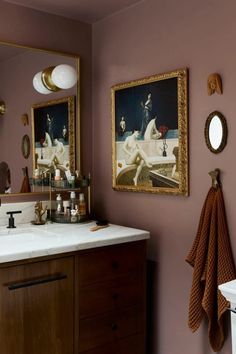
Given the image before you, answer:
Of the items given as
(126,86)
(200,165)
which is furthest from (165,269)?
(126,86)

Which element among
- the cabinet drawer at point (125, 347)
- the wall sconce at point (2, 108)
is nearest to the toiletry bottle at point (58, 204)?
the wall sconce at point (2, 108)

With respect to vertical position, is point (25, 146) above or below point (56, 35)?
below

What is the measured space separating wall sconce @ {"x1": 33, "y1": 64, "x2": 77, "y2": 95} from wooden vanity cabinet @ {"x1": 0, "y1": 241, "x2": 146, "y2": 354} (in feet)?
3.71

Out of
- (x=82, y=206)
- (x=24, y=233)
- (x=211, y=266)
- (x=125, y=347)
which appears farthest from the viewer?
(x=82, y=206)

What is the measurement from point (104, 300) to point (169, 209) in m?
0.64

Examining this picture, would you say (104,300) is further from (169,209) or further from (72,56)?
(72,56)

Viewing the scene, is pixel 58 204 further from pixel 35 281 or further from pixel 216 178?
pixel 216 178

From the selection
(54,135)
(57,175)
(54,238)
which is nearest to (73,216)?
(57,175)

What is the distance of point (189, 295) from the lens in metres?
2.32

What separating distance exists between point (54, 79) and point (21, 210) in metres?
0.88

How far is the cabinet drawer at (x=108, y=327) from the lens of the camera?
2.14 meters

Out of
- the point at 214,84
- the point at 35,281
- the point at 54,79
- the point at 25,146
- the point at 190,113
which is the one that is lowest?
the point at 35,281

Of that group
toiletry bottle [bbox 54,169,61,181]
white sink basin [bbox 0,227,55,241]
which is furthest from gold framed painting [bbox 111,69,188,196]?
white sink basin [bbox 0,227,55,241]

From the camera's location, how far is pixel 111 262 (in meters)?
2.24
